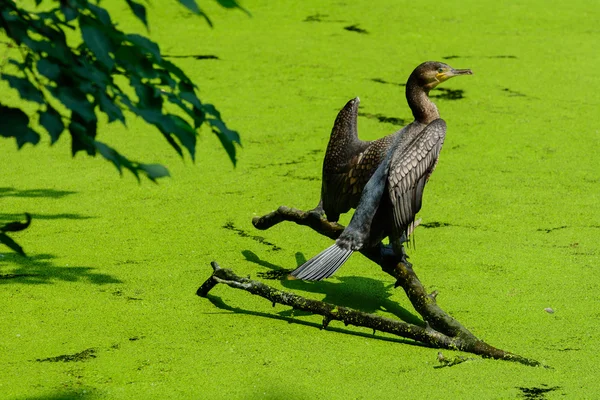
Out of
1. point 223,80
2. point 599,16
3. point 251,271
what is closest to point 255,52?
point 223,80

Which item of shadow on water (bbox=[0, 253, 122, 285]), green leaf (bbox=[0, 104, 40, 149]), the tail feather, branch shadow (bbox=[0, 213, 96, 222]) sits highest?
green leaf (bbox=[0, 104, 40, 149])

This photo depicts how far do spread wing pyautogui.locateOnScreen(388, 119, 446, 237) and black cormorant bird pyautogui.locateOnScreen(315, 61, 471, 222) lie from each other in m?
0.12

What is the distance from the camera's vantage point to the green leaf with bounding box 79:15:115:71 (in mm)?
1272

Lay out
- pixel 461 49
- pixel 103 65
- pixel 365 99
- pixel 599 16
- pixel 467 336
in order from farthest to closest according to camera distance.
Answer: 1. pixel 599 16
2. pixel 461 49
3. pixel 365 99
4. pixel 467 336
5. pixel 103 65

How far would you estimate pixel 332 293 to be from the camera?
10.5 feet

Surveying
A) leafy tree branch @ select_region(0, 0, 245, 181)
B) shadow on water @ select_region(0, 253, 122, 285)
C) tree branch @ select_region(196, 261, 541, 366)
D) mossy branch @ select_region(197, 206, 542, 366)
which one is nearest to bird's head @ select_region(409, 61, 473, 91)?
mossy branch @ select_region(197, 206, 542, 366)

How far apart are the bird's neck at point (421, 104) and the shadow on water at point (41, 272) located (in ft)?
3.56

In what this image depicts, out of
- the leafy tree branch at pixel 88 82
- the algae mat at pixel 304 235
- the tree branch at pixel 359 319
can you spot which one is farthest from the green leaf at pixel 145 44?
the tree branch at pixel 359 319

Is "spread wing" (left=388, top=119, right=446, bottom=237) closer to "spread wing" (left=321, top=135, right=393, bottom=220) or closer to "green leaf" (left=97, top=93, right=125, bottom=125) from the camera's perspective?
"spread wing" (left=321, top=135, right=393, bottom=220)

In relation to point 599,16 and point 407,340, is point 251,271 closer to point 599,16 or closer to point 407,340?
point 407,340

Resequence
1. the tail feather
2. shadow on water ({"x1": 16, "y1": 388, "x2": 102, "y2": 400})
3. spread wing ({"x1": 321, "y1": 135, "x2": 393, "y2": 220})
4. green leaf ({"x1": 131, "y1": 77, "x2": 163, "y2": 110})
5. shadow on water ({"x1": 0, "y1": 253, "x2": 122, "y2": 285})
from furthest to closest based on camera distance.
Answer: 1. shadow on water ({"x1": 0, "y1": 253, "x2": 122, "y2": 285})
2. spread wing ({"x1": 321, "y1": 135, "x2": 393, "y2": 220})
3. the tail feather
4. shadow on water ({"x1": 16, "y1": 388, "x2": 102, "y2": 400})
5. green leaf ({"x1": 131, "y1": 77, "x2": 163, "y2": 110})

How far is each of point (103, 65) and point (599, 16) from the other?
5.47 meters

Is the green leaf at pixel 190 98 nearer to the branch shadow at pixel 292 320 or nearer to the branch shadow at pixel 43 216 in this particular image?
the branch shadow at pixel 292 320

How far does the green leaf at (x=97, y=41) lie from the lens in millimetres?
1272
